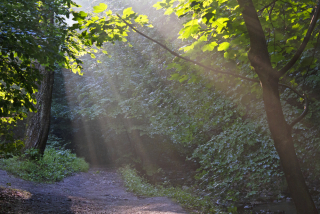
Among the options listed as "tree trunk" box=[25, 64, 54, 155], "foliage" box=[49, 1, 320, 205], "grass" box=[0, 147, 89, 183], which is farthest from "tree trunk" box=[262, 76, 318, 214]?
"tree trunk" box=[25, 64, 54, 155]

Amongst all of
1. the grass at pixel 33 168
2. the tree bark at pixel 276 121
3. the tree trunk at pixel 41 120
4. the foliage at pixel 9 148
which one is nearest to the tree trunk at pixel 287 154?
the tree bark at pixel 276 121

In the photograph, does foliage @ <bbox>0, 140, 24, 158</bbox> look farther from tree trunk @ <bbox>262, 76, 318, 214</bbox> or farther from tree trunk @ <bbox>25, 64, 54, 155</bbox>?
tree trunk @ <bbox>25, 64, 54, 155</bbox>

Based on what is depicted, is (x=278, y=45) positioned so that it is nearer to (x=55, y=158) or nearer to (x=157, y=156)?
(x=55, y=158)

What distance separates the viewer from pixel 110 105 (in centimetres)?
1625

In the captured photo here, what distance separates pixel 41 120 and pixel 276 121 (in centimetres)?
→ 976

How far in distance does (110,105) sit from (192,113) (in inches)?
328

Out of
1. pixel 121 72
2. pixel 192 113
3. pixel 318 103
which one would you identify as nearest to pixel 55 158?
pixel 121 72

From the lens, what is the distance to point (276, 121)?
2.79 m

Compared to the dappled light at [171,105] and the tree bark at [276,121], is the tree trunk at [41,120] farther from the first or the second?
the tree bark at [276,121]

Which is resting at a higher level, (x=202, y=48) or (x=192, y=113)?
(x=192, y=113)

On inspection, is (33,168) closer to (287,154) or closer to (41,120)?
(41,120)

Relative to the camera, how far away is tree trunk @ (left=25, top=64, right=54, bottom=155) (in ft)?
32.1

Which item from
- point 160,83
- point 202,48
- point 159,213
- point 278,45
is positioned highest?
point 160,83

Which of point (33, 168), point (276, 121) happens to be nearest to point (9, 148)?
point (276, 121)
